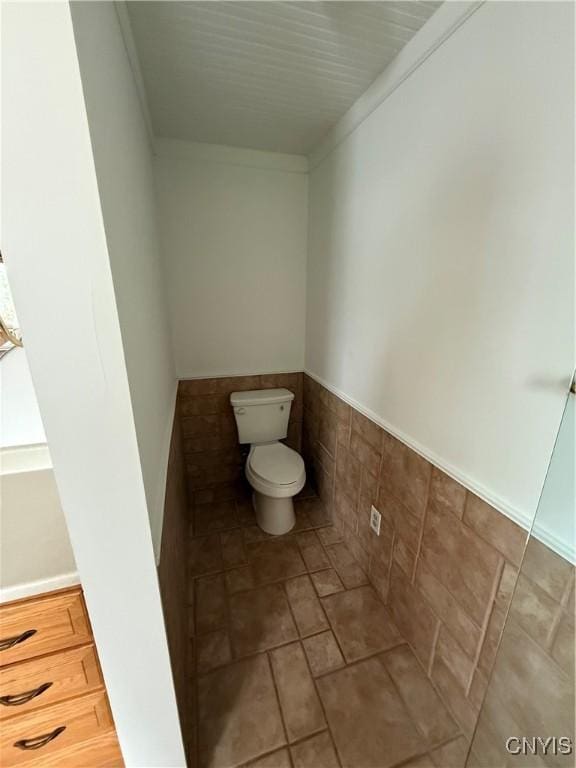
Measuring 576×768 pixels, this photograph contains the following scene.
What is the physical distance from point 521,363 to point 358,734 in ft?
4.36

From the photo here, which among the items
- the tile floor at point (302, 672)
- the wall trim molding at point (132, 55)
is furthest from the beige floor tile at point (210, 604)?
the wall trim molding at point (132, 55)

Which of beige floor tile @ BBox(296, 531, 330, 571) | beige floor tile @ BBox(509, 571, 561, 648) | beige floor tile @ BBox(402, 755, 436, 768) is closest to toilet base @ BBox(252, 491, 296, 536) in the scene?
beige floor tile @ BBox(296, 531, 330, 571)

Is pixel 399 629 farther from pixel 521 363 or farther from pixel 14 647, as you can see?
pixel 14 647

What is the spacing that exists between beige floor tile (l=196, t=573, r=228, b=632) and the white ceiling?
2239mm

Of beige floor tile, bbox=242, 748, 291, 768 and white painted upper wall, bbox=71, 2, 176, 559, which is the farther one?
beige floor tile, bbox=242, 748, 291, 768

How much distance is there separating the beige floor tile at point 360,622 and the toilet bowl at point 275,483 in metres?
0.49

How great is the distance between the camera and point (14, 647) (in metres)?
0.76

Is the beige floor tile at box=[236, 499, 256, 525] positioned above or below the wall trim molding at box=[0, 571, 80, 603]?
below

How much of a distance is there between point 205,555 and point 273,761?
0.90 meters

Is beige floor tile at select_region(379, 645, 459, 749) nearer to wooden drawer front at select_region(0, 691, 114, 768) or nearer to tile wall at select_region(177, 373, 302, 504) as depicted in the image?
wooden drawer front at select_region(0, 691, 114, 768)

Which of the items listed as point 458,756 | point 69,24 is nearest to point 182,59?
point 69,24

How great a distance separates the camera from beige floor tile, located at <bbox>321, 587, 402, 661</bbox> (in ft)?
4.31

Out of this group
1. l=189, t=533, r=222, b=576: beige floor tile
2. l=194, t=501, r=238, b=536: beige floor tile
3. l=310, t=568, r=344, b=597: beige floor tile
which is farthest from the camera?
l=194, t=501, r=238, b=536: beige floor tile

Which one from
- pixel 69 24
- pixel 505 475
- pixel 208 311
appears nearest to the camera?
pixel 69 24
